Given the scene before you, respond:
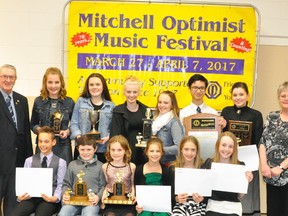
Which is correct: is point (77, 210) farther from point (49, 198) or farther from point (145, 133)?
point (145, 133)

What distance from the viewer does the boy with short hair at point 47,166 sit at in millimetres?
3773

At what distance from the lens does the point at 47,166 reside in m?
4.00

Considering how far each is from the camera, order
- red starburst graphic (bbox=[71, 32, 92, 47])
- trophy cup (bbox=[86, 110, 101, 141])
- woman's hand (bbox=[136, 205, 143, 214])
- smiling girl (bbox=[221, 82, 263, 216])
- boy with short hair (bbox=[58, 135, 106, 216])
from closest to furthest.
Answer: woman's hand (bbox=[136, 205, 143, 214]) → boy with short hair (bbox=[58, 135, 106, 216]) → trophy cup (bbox=[86, 110, 101, 141]) → smiling girl (bbox=[221, 82, 263, 216]) → red starburst graphic (bbox=[71, 32, 92, 47])

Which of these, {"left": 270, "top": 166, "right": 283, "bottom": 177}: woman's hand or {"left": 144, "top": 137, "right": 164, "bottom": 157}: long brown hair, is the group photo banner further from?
{"left": 270, "top": 166, "right": 283, "bottom": 177}: woman's hand

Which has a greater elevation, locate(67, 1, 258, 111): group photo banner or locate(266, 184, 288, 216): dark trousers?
locate(67, 1, 258, 111): group photo banner

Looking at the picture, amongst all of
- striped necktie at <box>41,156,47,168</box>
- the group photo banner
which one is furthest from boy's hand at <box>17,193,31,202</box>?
the group photo banner

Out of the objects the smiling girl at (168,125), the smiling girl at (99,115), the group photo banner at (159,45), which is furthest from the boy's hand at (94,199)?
the group photo banner at (159,45)

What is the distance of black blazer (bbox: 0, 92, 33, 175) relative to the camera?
4.12 metres

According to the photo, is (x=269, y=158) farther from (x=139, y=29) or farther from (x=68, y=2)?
(x=68, y=2)

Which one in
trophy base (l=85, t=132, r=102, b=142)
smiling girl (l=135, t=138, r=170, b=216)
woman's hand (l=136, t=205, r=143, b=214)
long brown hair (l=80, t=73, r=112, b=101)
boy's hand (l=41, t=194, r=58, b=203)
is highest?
long brown hair (l=80, t=73, r=112, b=101)

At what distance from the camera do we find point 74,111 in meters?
4.27

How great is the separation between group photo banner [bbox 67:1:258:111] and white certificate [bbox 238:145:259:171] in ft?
5.05

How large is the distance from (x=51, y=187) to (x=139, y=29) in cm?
251

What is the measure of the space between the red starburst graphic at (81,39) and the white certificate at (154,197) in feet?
7.89
